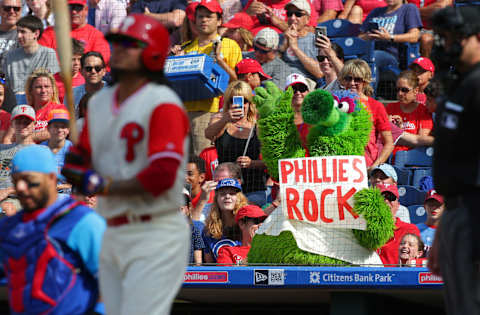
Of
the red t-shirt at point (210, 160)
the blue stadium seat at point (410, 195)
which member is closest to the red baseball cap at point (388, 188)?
the blue stadium seat at point (410, 195)

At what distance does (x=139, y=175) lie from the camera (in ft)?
9.16

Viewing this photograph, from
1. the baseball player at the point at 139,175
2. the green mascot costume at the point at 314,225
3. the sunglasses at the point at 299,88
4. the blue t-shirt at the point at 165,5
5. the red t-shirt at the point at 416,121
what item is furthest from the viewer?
the blue t-shirt at the point at 165,5

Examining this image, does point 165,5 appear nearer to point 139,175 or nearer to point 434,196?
point 434,196

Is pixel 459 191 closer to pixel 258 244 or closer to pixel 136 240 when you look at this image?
pixel 136 240

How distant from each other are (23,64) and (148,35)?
5.81 meters

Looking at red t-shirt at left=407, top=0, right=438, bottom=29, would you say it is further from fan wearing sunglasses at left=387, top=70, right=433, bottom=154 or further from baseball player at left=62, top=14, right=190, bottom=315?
baseball player at left=62, top=14, right=190, bottom=315

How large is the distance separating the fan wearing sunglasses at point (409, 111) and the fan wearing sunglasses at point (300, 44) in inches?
32.1

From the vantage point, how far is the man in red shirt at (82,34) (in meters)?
9.07

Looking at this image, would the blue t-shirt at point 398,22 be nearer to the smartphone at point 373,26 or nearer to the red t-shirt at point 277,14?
the smartphone at point 373,26

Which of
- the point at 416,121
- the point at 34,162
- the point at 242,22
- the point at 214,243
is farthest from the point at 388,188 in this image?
the point at 242,22

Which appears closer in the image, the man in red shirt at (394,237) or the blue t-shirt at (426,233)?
the man in red shirt at (394,237)

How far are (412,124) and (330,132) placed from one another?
8.48ft

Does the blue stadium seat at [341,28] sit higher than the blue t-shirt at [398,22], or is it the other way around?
the blue stadium seat at [341,28]

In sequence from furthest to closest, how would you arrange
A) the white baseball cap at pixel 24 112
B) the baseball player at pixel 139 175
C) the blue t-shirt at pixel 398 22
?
the blue t-shirt at pixel 398 22 < the white baseball cap at pixel 24 112 < the baseball player at pixel 139 175
